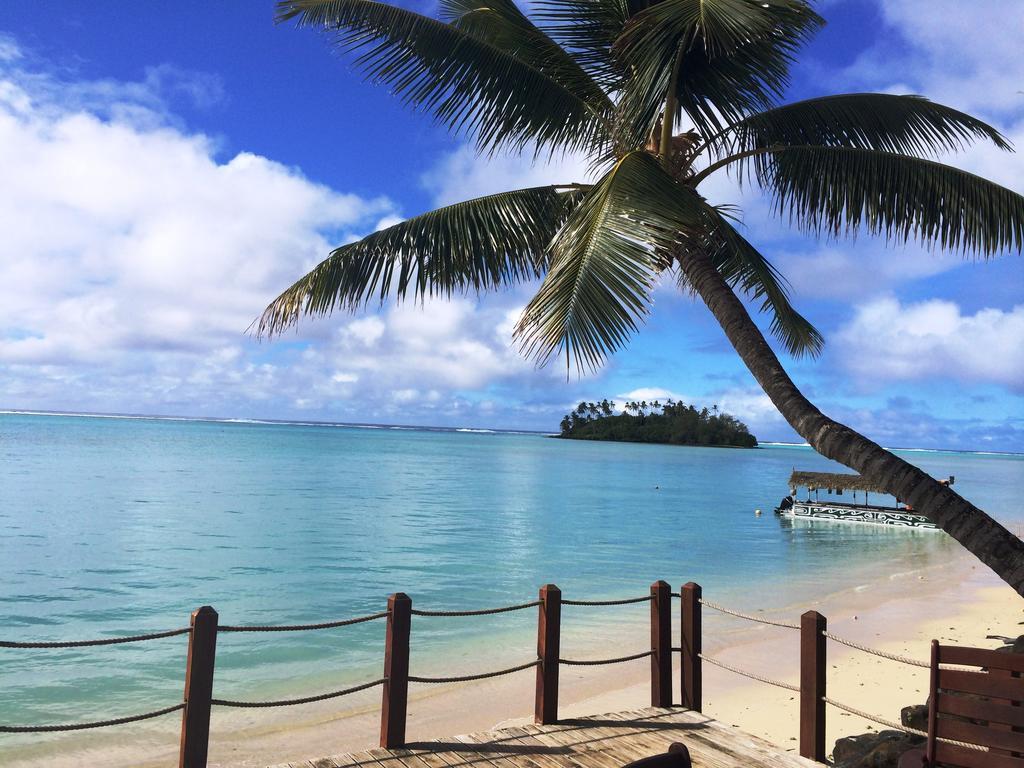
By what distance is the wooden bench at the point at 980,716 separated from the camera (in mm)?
4215

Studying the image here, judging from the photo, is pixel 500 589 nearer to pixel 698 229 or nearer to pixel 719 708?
pixel 719 708

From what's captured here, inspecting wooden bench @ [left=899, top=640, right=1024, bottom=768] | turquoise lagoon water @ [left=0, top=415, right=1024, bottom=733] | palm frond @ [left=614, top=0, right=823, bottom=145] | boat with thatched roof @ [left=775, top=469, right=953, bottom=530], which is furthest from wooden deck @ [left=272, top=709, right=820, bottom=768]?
boat with thatched roof @ [left=775, top=469, right=953, bottom=530]

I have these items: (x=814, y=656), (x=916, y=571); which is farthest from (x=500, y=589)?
(x=814, y=656)

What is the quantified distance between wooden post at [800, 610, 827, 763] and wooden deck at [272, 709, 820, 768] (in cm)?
19

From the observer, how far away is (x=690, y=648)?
273 inches

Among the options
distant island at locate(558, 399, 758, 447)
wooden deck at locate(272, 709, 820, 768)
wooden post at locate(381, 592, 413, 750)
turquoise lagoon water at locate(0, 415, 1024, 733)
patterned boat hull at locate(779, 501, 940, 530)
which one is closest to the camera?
wooden deck at locate(272, 709, 820, 768)

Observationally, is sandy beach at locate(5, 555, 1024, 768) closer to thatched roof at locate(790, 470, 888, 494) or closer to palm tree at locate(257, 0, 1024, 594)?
palm tree at locate(257, 0, 1024, 594)

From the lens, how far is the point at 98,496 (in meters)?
40.7

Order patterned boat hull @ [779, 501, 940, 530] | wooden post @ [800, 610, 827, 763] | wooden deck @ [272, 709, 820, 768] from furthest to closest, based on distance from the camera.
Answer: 1. patterned boat hull @ [779, 501, 940, 530]
2. wooden post @ [800, 610, 827, 763]
3. wooden deck @ [272, 709, 820, 768]

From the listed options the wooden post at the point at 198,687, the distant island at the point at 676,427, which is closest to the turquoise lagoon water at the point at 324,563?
the wooden post at the point at 198,687

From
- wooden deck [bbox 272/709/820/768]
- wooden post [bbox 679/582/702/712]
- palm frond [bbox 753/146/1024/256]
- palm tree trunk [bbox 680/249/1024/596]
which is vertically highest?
palm frond [bbox 753/146/1024/256]

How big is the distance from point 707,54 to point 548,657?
542cm

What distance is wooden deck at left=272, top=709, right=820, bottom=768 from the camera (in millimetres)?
5500

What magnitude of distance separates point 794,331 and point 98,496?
4093 centimetres
